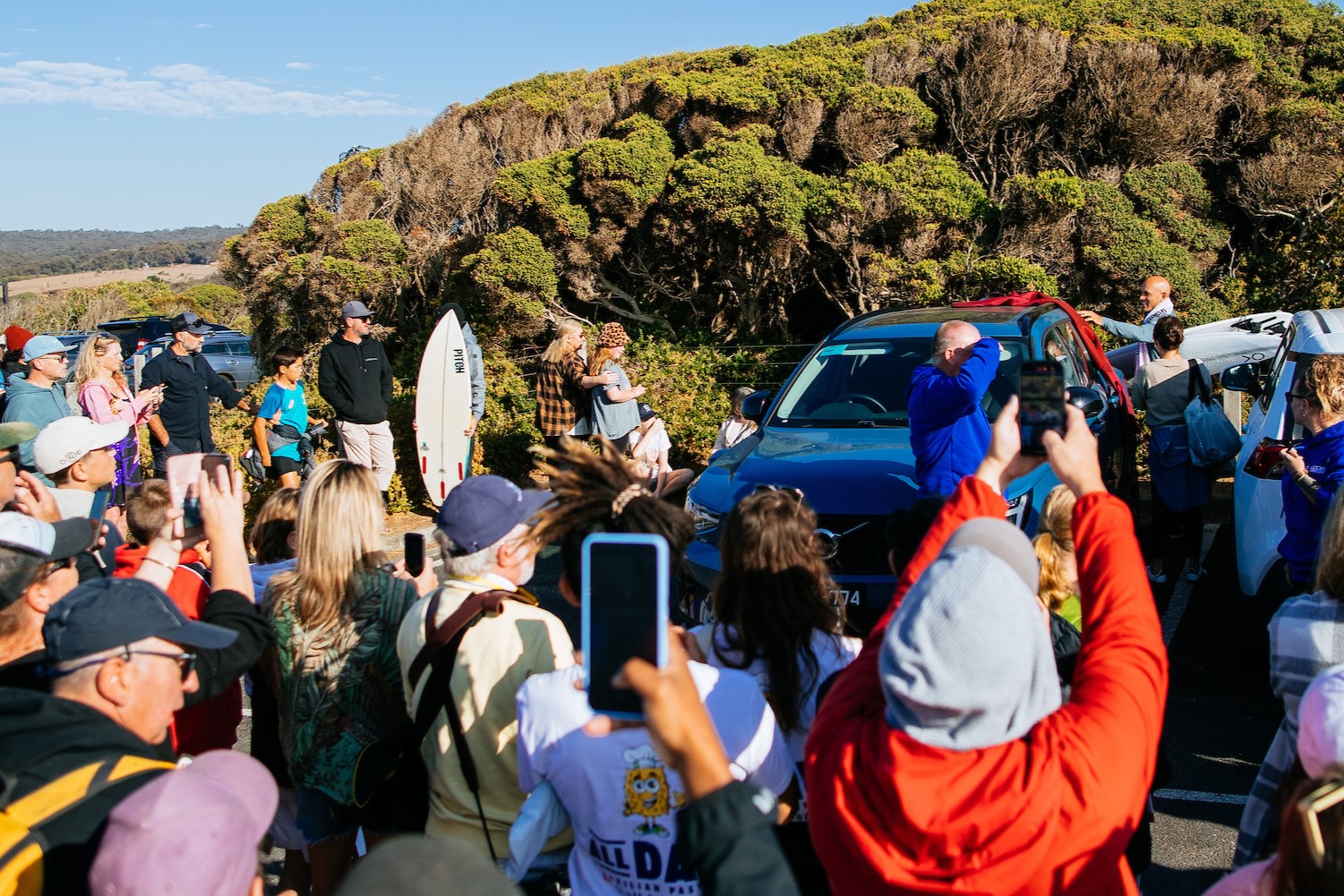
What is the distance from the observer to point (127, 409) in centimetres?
786

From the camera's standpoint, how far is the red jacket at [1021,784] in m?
1.80

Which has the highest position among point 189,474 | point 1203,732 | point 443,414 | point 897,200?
point 897,200

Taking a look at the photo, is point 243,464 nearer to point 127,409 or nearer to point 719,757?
point 127,409

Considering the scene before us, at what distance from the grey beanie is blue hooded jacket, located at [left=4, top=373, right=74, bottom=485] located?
712 centimetres

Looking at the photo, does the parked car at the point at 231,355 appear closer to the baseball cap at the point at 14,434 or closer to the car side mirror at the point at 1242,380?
the baseball cap at the point at 14,434

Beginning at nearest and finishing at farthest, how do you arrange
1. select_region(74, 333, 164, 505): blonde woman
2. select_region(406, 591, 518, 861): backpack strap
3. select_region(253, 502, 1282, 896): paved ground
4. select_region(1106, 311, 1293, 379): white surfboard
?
select_region(406, 591, 518, 861): backpack strap
select_region(253, 502, 1282, 896): paved ground
select_region(74, 333, 164, 505): blonde woman
select_region(1106, 311, 1293, 379): white surfboard

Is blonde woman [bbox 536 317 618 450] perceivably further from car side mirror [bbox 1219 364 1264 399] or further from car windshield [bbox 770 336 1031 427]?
car side mirror [bbox 1219 364 1264 399]

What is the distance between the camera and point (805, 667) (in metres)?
2.85

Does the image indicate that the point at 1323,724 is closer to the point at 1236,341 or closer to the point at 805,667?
the point at 805,667

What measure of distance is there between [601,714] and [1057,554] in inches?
79.8

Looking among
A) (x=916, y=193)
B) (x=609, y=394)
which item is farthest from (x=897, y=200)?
(x=609, y=394)

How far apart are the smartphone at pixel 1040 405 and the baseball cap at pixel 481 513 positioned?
1.39 meters

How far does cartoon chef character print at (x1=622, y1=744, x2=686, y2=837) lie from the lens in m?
2.28

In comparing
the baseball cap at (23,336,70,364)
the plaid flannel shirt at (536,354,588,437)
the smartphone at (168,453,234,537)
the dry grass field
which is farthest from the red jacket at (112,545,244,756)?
the dry grass field
